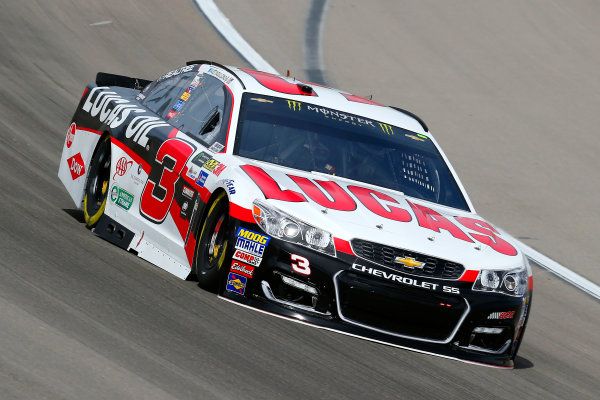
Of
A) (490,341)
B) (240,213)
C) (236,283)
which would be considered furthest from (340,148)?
(490,341)

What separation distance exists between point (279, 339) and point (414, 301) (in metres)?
0.82

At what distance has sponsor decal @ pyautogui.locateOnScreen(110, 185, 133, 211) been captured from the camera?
8243mm

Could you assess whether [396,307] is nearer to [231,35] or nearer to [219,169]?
[219,169]

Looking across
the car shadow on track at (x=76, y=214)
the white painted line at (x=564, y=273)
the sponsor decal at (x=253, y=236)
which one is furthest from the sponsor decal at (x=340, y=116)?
the white painted line at (x=564, y=273)

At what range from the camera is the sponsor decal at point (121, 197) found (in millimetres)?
8243

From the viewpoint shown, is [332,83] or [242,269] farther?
[332,83]

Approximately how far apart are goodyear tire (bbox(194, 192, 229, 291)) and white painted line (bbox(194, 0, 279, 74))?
10112 mm

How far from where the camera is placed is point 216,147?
7590mm

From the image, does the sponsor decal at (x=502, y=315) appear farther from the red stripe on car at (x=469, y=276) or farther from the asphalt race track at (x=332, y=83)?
the asphalt race track at (x=332, y=83)

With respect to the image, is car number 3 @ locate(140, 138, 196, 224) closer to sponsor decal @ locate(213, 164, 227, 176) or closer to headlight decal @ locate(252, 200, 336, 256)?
sponsor decal @ locate(213, 164, 227, 176)

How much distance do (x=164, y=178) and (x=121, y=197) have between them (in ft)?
2.17

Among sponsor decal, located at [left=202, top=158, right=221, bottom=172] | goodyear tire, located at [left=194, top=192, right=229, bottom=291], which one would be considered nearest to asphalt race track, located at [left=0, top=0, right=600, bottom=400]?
goodyear tire, located at [left=194, top=192, right=229, bottom=291]

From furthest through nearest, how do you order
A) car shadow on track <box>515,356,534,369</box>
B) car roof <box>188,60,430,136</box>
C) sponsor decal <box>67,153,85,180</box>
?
sponsor decal <box>67,153,85,180</box> → car roof <box>188,60,430,136</box> → car shadow on track <box>515,356,534,369</box>

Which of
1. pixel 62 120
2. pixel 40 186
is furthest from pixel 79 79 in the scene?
pixel 40 186
